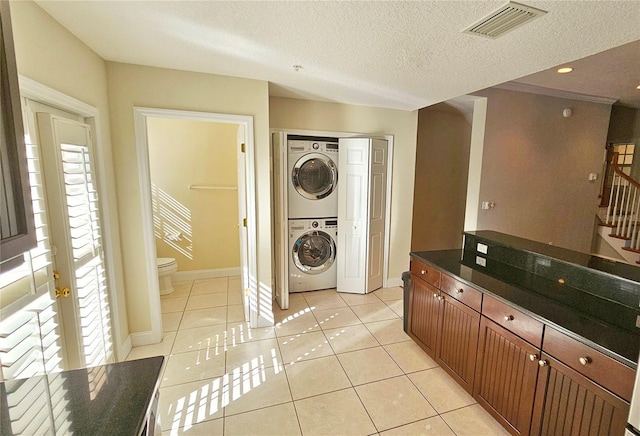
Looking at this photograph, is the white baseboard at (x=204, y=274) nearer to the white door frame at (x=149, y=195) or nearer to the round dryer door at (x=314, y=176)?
the white door frame at (x=149, y=195)

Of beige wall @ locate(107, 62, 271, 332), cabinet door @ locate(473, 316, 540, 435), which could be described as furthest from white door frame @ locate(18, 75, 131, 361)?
cabinet door @ locate(473, 316, 540, 435)

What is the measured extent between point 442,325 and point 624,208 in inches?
180

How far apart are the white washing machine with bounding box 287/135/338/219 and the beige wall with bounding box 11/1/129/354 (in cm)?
171

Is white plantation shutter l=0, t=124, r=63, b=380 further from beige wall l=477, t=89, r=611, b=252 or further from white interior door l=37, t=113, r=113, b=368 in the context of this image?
beige wall l=477, t=89, r=611, b=252

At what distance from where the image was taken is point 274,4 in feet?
4.58

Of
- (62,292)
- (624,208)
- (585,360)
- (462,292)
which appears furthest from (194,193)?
(624,208)

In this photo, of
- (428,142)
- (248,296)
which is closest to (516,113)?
(428,142)

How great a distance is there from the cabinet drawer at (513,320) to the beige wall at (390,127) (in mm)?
2088

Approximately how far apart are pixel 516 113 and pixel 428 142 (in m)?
1.19

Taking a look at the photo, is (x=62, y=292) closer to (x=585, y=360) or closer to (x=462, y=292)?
(x=462, y=292)

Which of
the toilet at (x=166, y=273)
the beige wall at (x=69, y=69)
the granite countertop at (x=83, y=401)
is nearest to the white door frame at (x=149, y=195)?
the beige wall at (x=69, y=69)

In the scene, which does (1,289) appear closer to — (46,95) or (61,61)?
(46,95)

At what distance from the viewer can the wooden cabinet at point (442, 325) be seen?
186 centimetres

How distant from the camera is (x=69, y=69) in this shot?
169 cm
